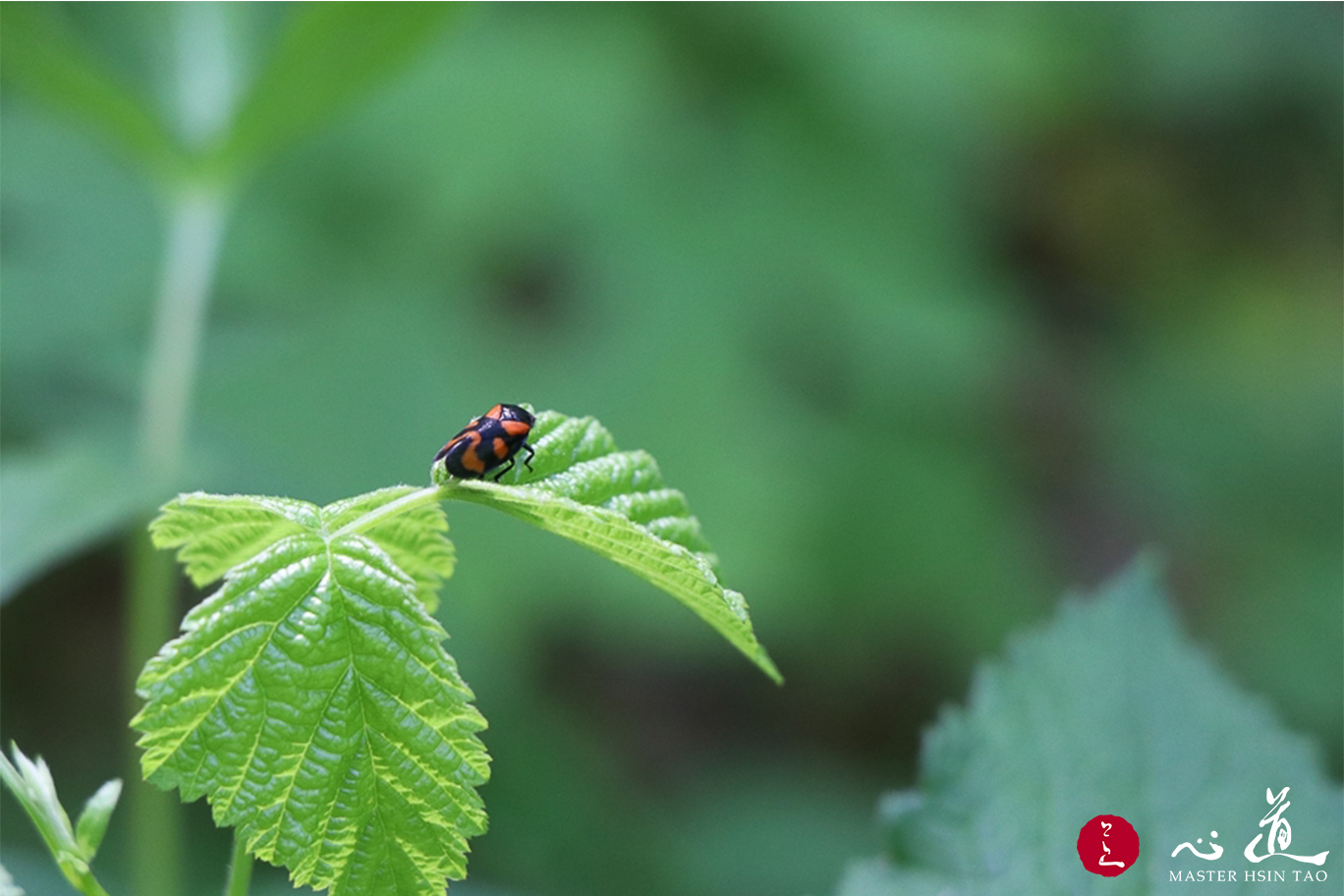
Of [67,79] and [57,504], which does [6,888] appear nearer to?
[57,504]

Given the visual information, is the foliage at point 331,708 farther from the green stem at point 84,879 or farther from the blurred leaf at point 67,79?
the blurred leaf at point 67,79

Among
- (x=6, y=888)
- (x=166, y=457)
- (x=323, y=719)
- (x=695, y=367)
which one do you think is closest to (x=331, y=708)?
(x=323, y=719)

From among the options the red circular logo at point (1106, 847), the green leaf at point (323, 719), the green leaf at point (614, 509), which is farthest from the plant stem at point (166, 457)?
the red circular logo at point (1106, 847)

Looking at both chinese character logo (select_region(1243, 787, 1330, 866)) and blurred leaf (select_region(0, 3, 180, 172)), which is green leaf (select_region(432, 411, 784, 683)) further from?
blurred leaf (select_region(0, 3, 180, 172))

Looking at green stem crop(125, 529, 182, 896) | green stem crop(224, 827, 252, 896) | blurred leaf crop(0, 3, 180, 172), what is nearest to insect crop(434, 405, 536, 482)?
green stem crop(224, 827, 252, 896)

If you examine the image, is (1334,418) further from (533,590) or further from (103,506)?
(103,506)

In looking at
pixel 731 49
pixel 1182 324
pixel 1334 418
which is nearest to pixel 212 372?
pixel 731 49

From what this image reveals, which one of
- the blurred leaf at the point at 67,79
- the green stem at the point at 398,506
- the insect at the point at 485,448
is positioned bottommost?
the green stem at the point at 398,506
